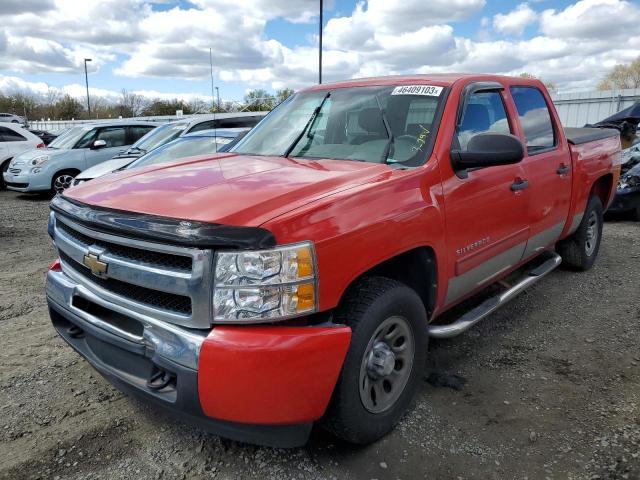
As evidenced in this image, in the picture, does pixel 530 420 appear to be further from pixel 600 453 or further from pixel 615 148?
pixel 615 148

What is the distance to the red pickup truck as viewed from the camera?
2.10 meters

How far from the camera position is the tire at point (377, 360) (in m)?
2.38

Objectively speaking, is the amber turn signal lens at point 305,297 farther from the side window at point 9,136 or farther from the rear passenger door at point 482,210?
the side window at point 9,136

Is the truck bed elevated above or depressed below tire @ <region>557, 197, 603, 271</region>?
above

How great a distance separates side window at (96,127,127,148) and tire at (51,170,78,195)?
1093 millimetres

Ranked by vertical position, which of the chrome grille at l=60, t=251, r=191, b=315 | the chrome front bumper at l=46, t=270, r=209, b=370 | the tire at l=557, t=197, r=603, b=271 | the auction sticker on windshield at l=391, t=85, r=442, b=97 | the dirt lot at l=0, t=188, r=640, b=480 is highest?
the auction sticker on windshield at l=391, t=85, r=442, b=97

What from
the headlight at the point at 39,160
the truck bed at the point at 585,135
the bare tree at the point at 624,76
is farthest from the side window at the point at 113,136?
the bare tree at the point at 624,76

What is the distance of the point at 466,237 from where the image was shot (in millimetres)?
3137

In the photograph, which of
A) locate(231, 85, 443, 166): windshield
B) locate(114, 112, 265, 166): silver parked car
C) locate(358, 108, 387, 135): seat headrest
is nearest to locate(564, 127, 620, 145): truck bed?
locate(231, 85, 443, 166): windshield

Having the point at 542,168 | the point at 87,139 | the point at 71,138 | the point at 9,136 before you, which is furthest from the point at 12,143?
the point at 542,168

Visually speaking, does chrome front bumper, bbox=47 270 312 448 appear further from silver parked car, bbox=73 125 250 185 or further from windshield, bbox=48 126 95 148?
windshield, bbox=48 126 95 148

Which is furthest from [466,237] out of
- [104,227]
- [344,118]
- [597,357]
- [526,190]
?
[104,227]

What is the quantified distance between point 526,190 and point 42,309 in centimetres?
404

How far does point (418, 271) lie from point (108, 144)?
11.1m
